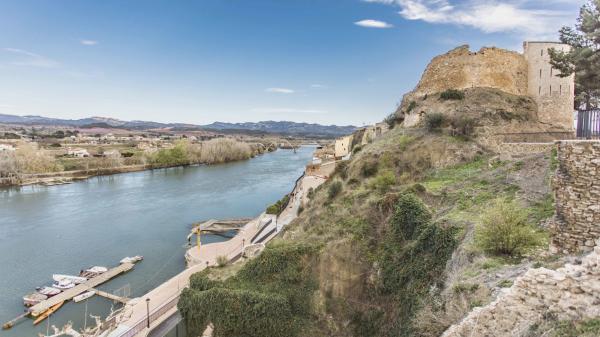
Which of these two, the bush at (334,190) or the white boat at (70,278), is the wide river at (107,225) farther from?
the bush at (334,190)

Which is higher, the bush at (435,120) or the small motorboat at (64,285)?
the bush at (435,120)

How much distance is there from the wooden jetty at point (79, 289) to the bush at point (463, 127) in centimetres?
1925

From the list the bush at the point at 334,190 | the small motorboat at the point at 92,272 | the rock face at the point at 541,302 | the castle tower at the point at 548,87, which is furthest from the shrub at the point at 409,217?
the small motorboat at the point at 92,272

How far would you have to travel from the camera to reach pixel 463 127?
17.3 m

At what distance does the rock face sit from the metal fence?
679 cm

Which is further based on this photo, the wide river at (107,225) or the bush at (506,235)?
the wide river at (107,225)

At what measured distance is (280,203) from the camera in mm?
29859

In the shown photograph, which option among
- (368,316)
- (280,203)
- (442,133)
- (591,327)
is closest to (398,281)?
(368,316)

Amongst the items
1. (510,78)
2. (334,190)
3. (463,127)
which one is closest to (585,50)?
(463,127)

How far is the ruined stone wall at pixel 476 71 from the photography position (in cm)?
1909

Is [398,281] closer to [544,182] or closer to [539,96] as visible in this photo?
[544,182]

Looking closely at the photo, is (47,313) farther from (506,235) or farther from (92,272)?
(506,235)

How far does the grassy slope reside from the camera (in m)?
6.82

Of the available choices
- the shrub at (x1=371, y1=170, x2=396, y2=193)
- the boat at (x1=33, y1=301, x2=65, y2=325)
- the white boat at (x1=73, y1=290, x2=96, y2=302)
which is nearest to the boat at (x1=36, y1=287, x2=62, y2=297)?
the boat at (x1=33, y1=301, x2=65, y2=325)
